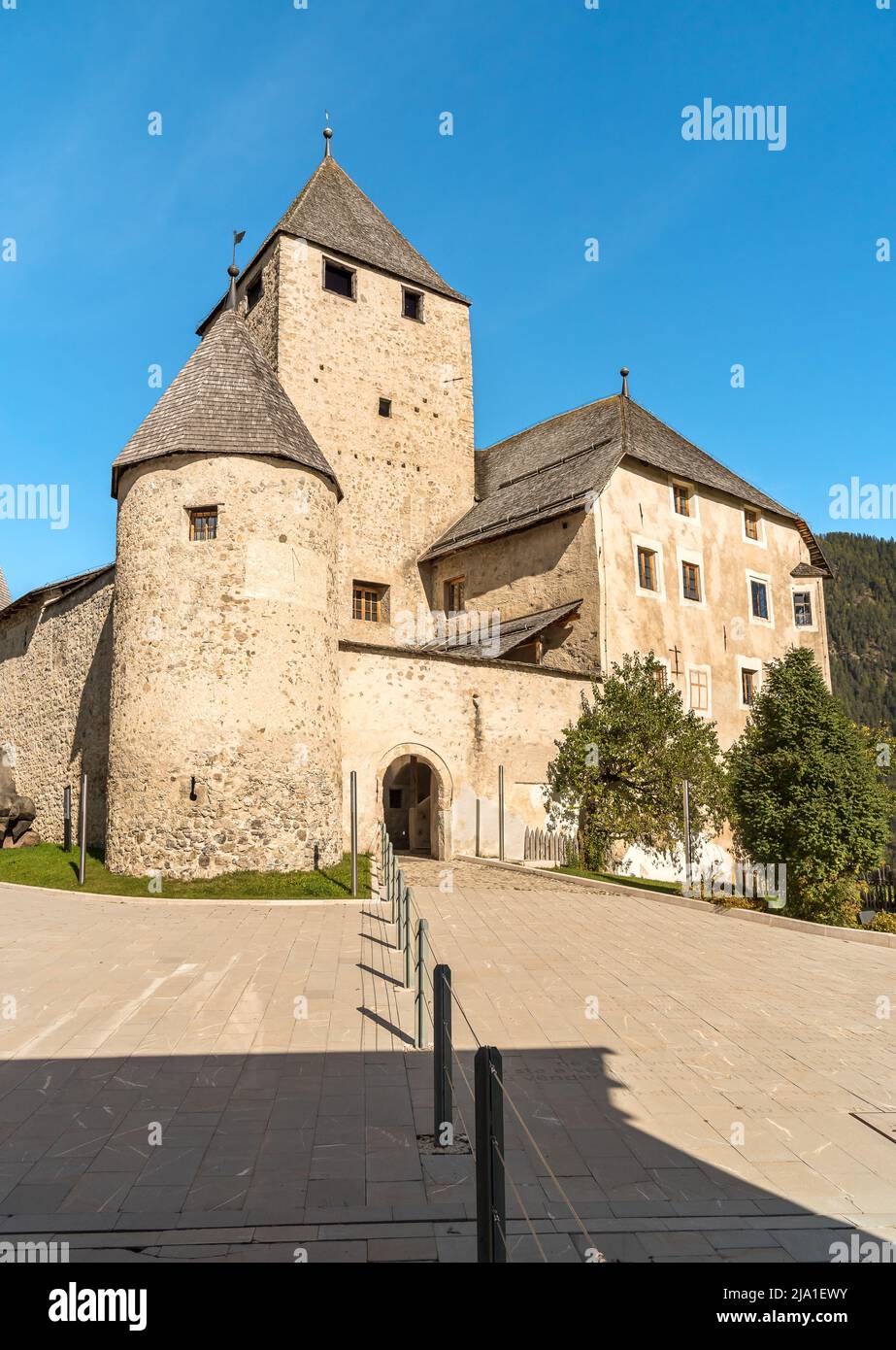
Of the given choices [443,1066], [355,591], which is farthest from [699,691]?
[443,1066]

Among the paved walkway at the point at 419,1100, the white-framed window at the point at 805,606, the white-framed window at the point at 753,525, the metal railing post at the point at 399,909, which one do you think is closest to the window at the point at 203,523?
the metal railing post at the point at 399,909

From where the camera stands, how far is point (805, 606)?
30.5 meters

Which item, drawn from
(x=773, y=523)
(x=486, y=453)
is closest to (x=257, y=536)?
(x=486, y=453)

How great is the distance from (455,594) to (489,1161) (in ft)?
82.6

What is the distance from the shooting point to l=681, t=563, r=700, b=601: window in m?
26.3

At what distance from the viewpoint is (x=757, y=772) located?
16.3 m

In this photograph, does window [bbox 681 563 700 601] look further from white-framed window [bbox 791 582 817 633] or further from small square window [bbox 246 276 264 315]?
small square window [bbox 246 276 264 315]

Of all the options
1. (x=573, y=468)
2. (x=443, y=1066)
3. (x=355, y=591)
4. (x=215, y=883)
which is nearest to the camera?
(x=443, y=1066)

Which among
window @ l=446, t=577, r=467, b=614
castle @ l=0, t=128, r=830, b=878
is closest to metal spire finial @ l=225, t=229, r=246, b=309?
castle @ l=0, t=128, r=830, b=878

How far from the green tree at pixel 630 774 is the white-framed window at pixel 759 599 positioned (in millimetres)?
8039

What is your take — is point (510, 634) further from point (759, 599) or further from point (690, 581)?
point (759, 599)
